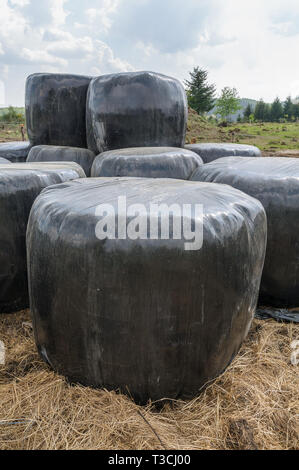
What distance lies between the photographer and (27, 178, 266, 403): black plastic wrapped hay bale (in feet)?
4.78

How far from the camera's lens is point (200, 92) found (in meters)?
40.8

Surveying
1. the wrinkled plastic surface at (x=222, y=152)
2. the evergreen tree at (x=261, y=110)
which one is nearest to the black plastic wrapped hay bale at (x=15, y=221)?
the wrinkled plastic surface at (x=222, y=152)

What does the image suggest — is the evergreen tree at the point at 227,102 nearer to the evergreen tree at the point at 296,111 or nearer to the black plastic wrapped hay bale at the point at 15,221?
the evergreen tree at the point at 296,111

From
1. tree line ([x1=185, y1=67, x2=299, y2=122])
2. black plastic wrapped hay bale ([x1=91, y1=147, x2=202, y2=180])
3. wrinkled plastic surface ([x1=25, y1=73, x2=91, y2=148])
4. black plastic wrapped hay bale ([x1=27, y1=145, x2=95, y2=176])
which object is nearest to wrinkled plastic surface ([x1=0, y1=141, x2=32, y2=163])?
wrinkled plastic surface ([x1=25, y1=73, x2=91, y2=148])

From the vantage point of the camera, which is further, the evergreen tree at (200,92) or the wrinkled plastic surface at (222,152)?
the evergreen tree at (200,92)

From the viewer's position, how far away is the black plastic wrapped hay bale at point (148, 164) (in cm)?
309

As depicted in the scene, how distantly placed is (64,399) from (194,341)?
65cm

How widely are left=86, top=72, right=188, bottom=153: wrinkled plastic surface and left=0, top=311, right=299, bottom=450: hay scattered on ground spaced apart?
2.61 metres

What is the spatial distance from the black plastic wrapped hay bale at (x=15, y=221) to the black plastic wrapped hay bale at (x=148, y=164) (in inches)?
29.9

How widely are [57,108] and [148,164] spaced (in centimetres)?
188

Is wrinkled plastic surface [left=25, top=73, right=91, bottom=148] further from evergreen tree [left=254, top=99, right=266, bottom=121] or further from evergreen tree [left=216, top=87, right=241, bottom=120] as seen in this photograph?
evergreen tree [left=254, top=99, right=266, bottom=121]

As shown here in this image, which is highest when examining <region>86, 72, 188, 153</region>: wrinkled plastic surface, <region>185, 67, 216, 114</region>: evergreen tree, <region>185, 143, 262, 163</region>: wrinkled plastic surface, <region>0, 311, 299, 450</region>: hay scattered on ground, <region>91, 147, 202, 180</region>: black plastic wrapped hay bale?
<region>185, 67, 216, 114</region>: evergreen tree

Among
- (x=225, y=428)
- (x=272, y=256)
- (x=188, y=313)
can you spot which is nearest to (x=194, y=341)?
(x=188, y=313)

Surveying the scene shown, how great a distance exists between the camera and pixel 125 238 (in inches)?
56.8
